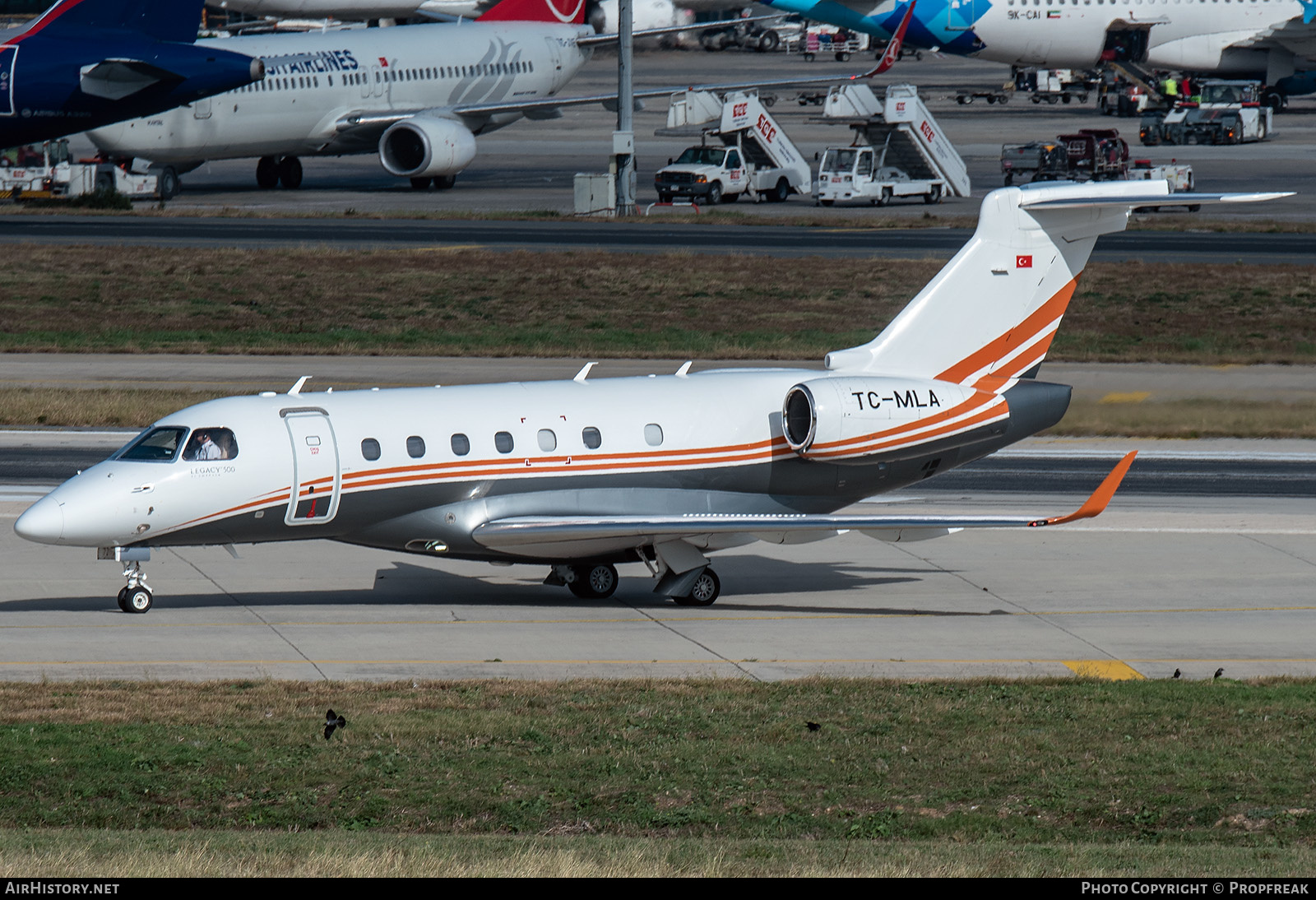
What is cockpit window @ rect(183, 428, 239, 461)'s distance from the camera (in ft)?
78.2

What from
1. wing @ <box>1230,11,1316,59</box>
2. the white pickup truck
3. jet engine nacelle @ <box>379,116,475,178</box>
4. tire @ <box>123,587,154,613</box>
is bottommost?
tire @ <box>123,587,154,613</box>

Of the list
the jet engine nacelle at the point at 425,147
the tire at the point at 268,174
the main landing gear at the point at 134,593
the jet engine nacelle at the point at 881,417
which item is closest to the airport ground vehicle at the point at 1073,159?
the jet engine nacelle at the point at 425,147

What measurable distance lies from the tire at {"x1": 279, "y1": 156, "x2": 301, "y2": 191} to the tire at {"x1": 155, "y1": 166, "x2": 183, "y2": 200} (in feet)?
20.3

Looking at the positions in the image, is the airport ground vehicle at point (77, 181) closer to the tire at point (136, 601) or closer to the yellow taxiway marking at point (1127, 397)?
the yellow taxiway marking at point (1127, 397)

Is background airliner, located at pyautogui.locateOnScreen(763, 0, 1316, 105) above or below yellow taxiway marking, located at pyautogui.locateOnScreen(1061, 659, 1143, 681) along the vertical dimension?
above

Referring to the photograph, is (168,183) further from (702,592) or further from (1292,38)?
(1292,38)

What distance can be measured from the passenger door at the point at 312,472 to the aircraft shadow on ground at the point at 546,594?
1.95 metres

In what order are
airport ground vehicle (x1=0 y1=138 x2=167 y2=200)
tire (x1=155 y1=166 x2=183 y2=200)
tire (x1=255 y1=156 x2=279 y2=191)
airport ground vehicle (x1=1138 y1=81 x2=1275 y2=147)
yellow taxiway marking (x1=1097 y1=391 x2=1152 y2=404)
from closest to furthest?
yellow taxiway marking (x1=1097 y1=391 x2=1152 y2=404) → tire (x1=155 y1=166 x2=183 y2=200) → airport ground vehicle (x1=0 y1=138 x2=167 y2=200) → tire (x1=255 y1=156 x2=279 y2=191) → airport ground vehicle (x1=1138 y1=81 x2=1275 y2=147)

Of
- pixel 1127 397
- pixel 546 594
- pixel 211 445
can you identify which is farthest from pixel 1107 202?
pixel 211 445

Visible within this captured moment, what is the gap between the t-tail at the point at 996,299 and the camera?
2806cm

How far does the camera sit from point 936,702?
19719 millimetres

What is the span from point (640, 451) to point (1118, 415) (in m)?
17.8

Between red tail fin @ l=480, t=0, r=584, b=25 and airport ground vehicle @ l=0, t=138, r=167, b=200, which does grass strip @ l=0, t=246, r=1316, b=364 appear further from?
red tail fin @ l=480, t=0, r=584, b=25

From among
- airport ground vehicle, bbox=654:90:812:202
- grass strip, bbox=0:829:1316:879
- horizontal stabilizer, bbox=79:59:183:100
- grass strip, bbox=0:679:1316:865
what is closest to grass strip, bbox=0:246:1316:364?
horizontal stabilizer, bbox=79:59:183:100
